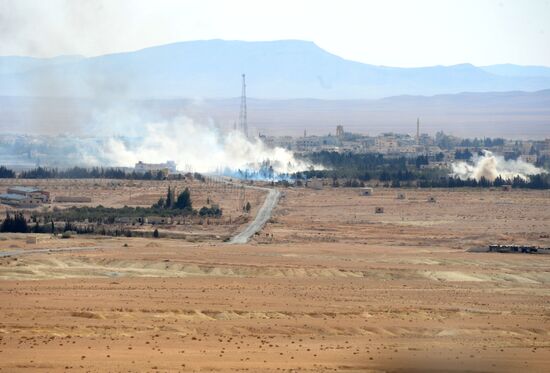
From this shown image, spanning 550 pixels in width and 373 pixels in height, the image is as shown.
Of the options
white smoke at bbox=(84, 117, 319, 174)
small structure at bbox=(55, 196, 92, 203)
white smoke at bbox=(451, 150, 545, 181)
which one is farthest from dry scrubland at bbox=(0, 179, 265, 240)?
white smoke at bbox=(451, 150, 545, 181)

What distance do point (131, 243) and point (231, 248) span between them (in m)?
5.36

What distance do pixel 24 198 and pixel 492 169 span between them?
5383cm

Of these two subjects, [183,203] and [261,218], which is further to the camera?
[183,203]

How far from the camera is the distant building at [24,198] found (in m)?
79.4

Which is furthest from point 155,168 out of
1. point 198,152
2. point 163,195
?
point 163,195

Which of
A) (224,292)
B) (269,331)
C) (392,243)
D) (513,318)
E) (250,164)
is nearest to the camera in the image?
(269,331)

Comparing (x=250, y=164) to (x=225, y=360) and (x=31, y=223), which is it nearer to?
(x=31, y=223)

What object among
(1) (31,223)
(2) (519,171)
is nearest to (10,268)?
(1) (31,223)

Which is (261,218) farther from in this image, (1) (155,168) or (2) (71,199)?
(1) (155,168)

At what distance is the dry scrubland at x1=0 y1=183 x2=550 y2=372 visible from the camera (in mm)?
32594

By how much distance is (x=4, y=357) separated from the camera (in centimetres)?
3209

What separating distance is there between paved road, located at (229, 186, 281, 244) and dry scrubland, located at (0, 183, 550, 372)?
117 cm

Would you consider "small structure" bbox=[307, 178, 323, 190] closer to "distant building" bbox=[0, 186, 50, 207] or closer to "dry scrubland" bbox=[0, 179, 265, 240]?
"dry scrubland" bbox=[0, 179, 265, 240]

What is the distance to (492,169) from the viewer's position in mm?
116250
